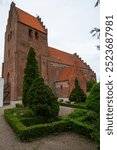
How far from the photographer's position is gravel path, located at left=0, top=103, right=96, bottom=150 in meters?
7.66

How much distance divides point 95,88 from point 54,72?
27432mm

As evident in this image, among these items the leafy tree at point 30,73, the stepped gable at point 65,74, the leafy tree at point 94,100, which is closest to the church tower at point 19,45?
the stepped gable at point 65,74

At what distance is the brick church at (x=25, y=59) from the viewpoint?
105 ft

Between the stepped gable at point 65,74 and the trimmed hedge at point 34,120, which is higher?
the stepped gable at point 65,74

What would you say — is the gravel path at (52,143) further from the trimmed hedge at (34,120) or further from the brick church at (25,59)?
the brick church at (25,59)

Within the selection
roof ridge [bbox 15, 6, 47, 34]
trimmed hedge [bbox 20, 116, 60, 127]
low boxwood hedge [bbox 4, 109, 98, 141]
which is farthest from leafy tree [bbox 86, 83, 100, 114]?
roof ridge [bbox 15, 6, 47, 34]

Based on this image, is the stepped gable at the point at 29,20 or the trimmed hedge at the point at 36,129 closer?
the trimmed hedge at the point at 36,129

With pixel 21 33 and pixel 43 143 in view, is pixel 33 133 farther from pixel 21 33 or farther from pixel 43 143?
pixel 21 33

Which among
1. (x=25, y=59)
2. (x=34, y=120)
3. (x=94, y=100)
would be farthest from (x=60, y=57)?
(x=34, y=120)

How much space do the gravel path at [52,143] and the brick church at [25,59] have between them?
22.0 metres

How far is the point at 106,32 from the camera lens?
3.02m

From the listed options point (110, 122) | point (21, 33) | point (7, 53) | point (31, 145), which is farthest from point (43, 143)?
point (7, 53)

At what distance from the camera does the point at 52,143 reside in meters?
8.15

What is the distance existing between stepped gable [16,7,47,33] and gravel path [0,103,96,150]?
28498mm
